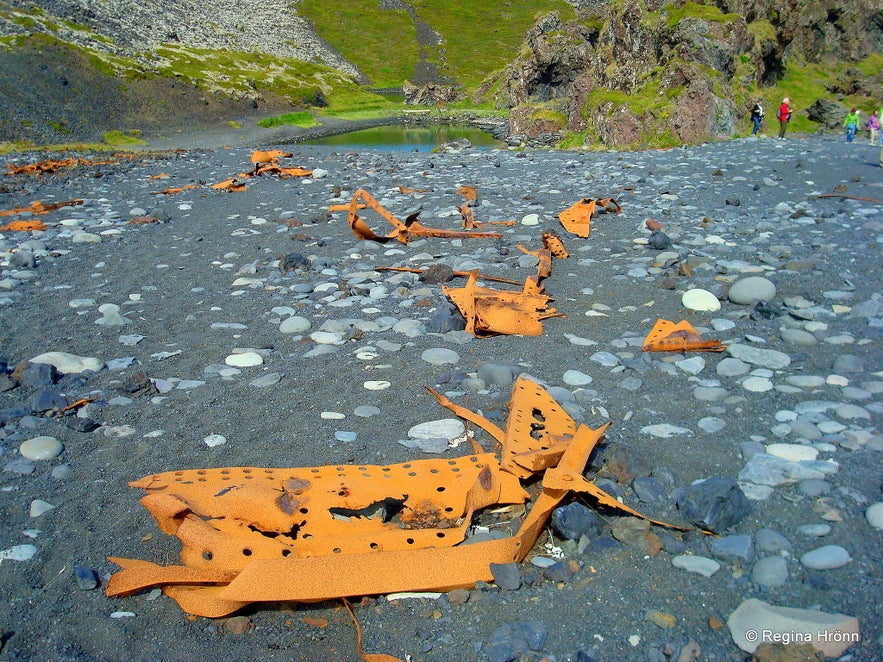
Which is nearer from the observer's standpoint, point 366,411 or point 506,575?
point 506,575

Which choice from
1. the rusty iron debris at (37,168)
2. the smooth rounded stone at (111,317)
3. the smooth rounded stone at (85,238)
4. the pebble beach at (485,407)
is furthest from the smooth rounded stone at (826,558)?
the rusty iron debris at (37,168)

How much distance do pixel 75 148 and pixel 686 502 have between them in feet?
94.9

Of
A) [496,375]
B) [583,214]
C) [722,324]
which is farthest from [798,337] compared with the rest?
[583,214]

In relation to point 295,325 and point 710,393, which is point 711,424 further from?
point 295,325

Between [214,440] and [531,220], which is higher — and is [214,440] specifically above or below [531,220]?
below

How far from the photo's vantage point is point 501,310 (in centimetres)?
549

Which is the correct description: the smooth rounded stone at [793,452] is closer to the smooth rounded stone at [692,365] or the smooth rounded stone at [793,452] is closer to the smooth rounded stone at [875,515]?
the smooth rounded stone at [875,515]

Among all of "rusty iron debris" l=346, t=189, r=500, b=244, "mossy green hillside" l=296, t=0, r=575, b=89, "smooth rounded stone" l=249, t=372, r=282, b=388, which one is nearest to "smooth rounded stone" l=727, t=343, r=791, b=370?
"smooth rounded stone" l=249, t=372, r=282, b=388

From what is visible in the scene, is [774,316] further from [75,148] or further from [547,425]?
[75,148]

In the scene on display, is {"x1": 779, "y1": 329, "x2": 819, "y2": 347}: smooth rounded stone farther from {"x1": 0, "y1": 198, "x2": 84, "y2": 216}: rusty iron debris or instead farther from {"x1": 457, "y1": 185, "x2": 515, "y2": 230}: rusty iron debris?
{"x1": 0, "y1": 198, "x2": 84, "y2": 216}: rusty iron debris

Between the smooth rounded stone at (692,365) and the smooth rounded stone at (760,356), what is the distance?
0.88 ft

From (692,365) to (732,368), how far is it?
0.88 feet

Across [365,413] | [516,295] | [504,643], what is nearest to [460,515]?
[504,643]

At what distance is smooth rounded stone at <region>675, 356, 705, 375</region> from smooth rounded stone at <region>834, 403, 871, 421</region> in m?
0.93
